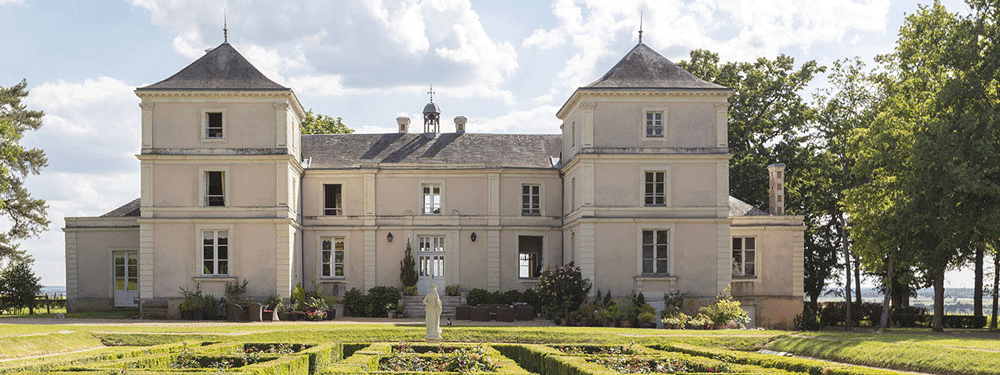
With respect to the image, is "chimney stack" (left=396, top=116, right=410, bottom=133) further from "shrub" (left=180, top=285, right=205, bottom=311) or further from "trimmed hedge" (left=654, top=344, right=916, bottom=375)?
"trimmed hedge" (left=654, top=344, right=916, bottom=375)

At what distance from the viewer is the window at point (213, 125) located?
3189 cm

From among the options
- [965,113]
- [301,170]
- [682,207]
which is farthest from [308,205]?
[965,113]

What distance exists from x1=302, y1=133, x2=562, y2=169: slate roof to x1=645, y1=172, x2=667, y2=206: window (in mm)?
5384

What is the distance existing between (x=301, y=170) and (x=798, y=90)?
22.7 meters

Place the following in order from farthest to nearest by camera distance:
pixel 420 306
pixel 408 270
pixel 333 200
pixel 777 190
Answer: pixel 333 200 < pixel 777 190 < pixel 408 270 < pixel 420 306

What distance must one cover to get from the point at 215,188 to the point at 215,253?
7.08 ft

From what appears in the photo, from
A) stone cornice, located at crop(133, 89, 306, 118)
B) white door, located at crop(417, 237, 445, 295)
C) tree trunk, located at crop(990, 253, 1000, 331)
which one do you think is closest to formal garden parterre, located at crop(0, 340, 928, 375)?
stone cornice, located at crop(133, 89, 306, 118)

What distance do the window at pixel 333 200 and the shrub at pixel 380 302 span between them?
12.4 feet

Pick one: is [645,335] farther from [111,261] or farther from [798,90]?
[798,90]

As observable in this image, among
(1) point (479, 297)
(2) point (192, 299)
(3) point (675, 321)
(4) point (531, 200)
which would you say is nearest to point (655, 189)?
(3) point (675, 321)

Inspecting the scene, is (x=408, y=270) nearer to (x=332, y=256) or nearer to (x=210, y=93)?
(x=332, y=256)

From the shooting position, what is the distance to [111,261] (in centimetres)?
3447

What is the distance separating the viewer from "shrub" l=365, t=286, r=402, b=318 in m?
33.4

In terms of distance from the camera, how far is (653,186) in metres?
32.1
